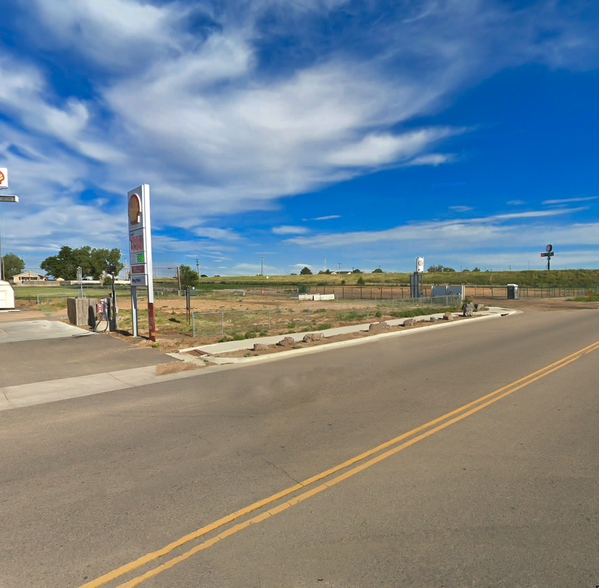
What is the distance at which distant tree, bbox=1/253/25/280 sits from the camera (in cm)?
14450

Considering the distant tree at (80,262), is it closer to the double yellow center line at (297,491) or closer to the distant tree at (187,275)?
the distant tree at (187,275)

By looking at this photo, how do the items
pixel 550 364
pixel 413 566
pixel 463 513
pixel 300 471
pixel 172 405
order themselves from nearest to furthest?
pixel 413 566 < pixel 463 513 < pixel 300 471 < pixel 172 405 < pixel 550 364

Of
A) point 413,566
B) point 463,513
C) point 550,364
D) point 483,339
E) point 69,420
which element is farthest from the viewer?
point 483,339

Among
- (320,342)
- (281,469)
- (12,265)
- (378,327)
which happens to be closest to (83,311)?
(320,342)

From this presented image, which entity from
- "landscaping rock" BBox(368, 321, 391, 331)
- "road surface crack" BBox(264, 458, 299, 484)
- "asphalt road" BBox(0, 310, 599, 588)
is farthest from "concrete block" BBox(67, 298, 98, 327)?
"road surface crack" BBox(264, 458, 299, 484)

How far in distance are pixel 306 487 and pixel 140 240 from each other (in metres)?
15.0

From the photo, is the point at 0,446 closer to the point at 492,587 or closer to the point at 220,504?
the point at 220,504

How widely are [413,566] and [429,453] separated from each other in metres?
2.34

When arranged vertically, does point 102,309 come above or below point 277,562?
above

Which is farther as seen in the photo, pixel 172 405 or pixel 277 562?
pixel 172 405

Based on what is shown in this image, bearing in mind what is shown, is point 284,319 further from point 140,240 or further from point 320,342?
point 140,240

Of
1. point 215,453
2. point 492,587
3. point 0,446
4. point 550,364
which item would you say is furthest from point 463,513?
point 550,364

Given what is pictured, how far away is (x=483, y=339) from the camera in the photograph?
54.4 feet

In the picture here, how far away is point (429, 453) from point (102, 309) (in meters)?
18.6
